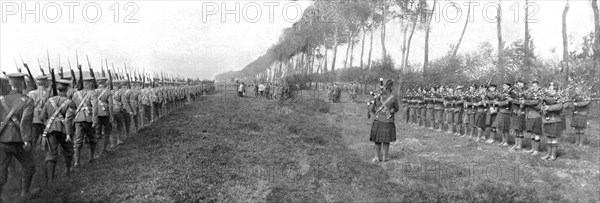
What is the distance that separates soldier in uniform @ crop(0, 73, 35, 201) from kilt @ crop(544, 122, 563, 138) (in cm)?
1183

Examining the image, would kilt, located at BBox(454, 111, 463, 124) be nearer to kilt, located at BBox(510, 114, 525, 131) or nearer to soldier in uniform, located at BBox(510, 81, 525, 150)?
soldier in uniform, located at BBox(510, 81, 525, 150)

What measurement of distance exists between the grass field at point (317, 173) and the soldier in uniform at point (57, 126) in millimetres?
539

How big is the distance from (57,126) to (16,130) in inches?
60.6

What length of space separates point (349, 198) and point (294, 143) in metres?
6.51

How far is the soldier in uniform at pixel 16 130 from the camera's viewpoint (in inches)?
291

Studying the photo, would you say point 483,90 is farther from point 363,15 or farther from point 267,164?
point 363,15

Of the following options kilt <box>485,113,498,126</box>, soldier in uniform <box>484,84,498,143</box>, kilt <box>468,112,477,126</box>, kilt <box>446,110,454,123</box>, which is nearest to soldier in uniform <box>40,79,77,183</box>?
soldier in uniform <box>484,84,498,143</box>

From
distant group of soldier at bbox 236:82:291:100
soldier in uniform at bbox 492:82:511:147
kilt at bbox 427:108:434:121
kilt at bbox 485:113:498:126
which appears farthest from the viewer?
distant group of soldier at bbox 236:82:291:100

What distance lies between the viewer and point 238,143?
13.6 m

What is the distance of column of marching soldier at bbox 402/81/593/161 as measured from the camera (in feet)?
37.7

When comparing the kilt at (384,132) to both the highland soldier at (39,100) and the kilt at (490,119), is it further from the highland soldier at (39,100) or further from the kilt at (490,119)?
the highland soldier at (39,100)

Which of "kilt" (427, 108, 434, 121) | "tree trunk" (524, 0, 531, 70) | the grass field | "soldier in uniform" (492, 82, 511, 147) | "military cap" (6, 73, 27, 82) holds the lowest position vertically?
the grass field

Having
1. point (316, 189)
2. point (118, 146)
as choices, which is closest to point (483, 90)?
point (316, 189)

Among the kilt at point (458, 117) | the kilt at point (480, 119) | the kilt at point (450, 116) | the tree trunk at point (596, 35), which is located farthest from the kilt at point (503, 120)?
the tree trunk at point (596, 35)
